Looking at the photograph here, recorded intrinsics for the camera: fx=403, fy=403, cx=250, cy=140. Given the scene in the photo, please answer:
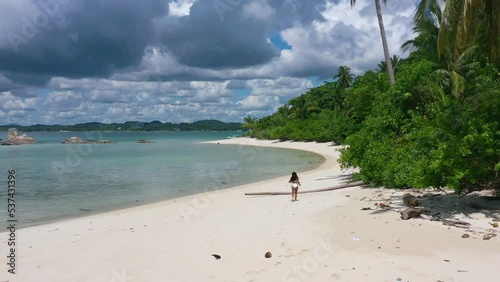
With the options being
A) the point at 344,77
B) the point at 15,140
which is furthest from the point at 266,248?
the point at 15,140

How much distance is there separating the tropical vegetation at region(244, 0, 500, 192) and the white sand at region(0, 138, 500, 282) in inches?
47.4

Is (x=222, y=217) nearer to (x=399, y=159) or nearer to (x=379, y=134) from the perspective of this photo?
(x=399, y=159)

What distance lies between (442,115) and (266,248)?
5.60m

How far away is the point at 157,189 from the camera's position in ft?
77.3

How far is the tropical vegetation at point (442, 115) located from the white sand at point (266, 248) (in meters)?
1.20

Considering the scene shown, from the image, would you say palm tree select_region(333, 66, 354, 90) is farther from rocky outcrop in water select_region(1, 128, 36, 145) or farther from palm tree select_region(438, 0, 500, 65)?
rocky outcrop in water select_region(1, 128, 36, 145)

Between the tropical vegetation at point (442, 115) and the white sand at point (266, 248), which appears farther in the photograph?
the tropical vegetation at point (442, 115)

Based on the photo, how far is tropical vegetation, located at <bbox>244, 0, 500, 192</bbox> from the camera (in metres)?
9.60

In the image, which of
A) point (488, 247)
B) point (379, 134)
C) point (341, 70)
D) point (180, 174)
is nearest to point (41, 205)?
point (180, 174)

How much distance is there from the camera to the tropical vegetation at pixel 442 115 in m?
9.60

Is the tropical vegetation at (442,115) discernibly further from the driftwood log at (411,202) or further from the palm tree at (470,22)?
the driftwood log at (411,202)

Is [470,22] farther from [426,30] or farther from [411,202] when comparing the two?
[426,30]

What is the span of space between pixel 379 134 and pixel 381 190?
3.29 meters

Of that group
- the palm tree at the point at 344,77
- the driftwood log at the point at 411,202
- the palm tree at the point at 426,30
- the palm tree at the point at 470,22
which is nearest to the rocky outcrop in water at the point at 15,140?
the palm tree at the point at 344,77
